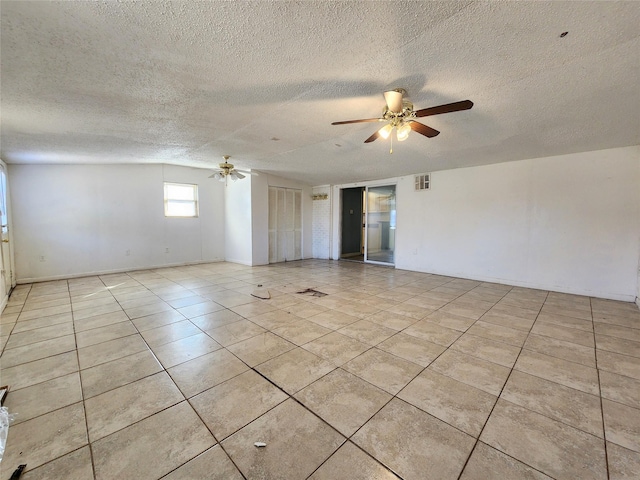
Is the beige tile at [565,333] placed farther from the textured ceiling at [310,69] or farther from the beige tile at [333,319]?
the textured ceiling at [310,69]

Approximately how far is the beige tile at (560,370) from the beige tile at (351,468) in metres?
1.67

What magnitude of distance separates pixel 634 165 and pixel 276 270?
6.72m

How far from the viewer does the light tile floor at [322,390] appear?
1.38 m

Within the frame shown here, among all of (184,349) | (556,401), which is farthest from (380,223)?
(184,349)

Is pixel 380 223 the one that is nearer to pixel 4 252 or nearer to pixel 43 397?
pixel 43 397

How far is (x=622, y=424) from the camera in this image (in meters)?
1.64

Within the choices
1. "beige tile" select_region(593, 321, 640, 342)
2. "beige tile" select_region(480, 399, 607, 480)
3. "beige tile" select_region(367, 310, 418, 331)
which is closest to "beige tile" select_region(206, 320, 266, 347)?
"beige tile" select_region(367, 310, 418, 331)

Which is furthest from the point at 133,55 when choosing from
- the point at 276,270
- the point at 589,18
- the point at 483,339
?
the point at 276,270

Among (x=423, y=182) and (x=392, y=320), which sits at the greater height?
(x=423, y=182)

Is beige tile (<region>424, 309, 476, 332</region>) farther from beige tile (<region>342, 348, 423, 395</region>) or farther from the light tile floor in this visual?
beige tile (<region>342, 348, 423, 395</region>)

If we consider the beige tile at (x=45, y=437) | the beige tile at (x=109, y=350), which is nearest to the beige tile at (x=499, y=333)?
the beige tile at (x=45, y=437)

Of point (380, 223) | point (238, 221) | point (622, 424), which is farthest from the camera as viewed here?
point (380, 223)

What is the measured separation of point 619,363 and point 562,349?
374 mm

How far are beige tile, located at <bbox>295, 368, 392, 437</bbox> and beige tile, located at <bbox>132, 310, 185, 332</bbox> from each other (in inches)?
87.2
